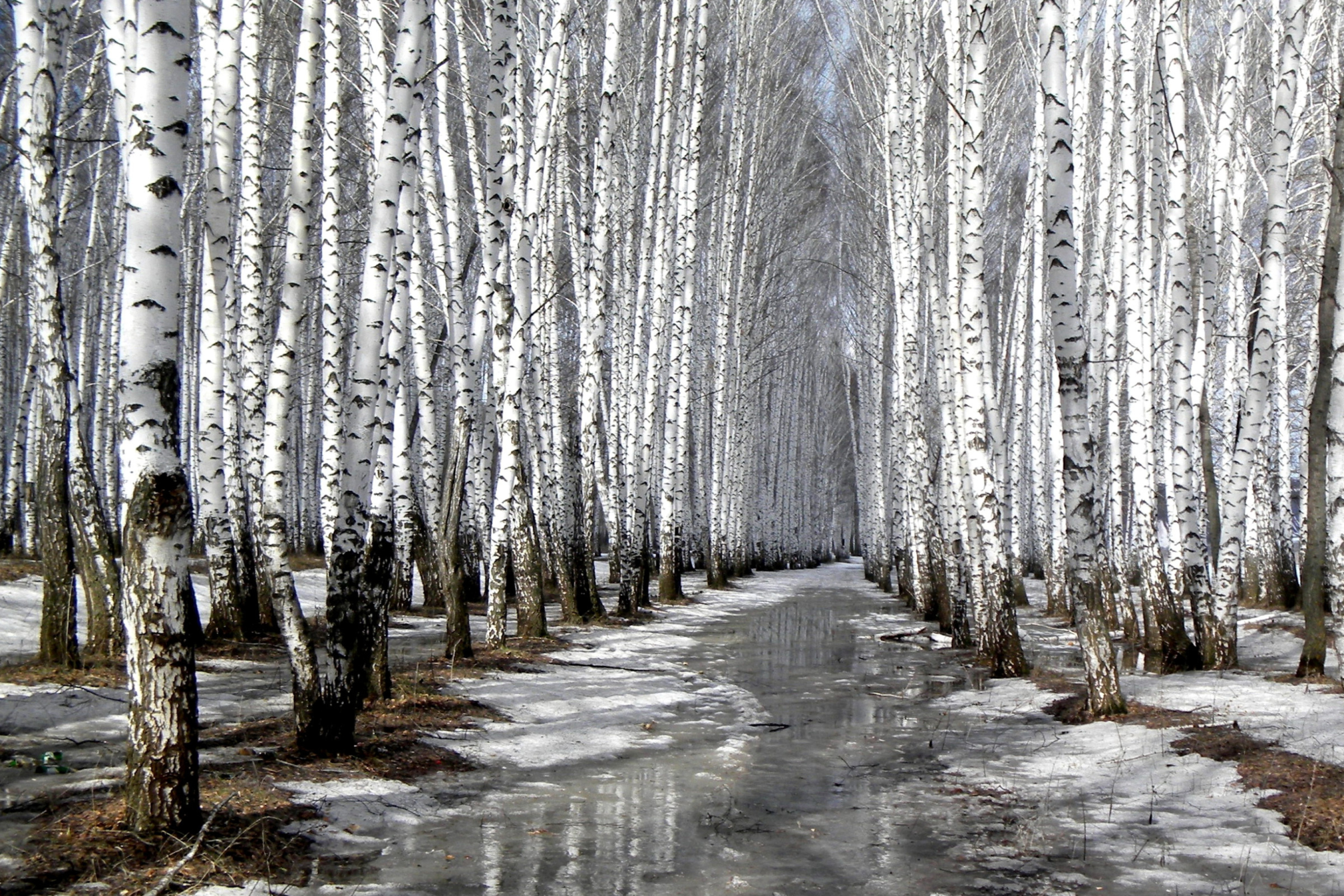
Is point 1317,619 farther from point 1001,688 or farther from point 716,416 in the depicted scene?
point 716,416

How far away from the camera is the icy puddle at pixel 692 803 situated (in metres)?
4.37

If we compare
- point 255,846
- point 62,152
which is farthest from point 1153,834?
point 62,152

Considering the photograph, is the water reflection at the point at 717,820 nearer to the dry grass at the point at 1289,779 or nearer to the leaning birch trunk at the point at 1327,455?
the dry grass at the point at 1289,779

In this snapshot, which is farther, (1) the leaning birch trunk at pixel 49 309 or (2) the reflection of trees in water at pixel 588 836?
(1) the leaning birch trunk at pixel 49 309

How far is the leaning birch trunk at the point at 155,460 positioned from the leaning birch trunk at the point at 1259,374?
8.47 metres

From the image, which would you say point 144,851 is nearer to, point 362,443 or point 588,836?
point 588,836

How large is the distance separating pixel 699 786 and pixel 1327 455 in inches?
183

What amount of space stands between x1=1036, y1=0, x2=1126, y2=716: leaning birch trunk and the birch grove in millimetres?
35

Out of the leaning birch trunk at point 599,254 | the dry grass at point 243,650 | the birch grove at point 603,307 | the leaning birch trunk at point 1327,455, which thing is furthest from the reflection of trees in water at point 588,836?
the leaning birch trunk at point 599,254

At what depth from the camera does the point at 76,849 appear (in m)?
3.93

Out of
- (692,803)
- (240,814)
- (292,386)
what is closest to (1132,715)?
(692,803)

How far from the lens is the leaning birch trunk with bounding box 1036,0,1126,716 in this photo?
763cm

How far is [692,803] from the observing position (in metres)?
5.61

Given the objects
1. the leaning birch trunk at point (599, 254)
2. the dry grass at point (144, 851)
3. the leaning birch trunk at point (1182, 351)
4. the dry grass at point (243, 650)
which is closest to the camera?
the dry grass at point (144, 851)
